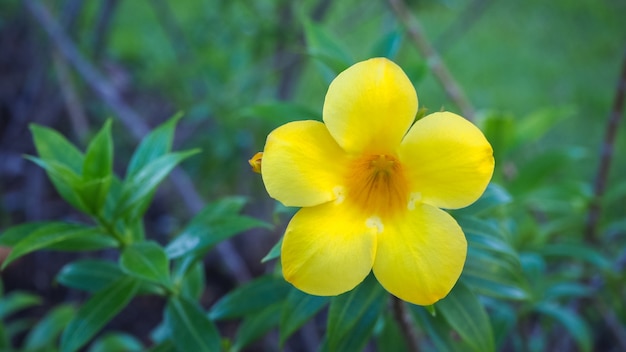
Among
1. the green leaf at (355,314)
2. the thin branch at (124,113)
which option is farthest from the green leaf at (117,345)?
the green leaf at (355,314)

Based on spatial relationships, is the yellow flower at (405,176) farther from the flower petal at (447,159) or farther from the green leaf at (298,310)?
the green leaf at (298,310)

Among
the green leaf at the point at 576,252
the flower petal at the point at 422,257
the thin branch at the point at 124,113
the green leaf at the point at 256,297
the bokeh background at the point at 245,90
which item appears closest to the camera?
the flower petal at the point at 422,257

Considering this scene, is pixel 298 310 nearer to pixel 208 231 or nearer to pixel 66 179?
pixel 208 231

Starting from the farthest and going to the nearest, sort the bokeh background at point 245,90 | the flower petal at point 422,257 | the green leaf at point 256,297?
the bokeh background at point 245,90, the green leaf at point 256,297, the flower petal at point 422,257

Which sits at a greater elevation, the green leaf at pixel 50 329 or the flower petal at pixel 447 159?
the flower petal at pixel 447 159

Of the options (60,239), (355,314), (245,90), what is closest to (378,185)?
(355,314)

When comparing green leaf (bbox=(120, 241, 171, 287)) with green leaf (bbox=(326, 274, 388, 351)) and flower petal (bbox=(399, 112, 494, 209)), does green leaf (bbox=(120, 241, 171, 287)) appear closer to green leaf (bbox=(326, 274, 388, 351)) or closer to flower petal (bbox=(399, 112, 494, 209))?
green leaf (bbox=(326, 274, 388, 351))
